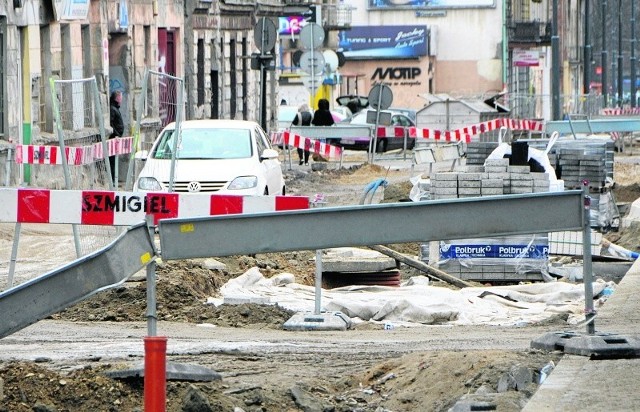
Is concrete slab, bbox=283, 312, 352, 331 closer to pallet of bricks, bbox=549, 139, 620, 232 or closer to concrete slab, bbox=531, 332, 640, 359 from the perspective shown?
concrete slab, bbox=531, 332, 640, 359

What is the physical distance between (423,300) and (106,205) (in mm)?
2665

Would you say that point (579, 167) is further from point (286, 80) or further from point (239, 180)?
point (286, 80)

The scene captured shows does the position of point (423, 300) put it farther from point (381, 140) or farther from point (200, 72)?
point (381, 140)

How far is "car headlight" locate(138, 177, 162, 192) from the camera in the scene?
19.5 meters

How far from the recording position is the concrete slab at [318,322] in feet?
40.9

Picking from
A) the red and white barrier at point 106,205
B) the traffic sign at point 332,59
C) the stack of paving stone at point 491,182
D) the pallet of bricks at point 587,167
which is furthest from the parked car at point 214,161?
the traffic sign at point 332,59

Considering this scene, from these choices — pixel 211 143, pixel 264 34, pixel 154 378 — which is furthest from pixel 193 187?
pixel 154 378

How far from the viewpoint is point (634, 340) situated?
31.9ft

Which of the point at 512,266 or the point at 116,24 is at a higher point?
the point at 116,24

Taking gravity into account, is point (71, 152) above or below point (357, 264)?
above

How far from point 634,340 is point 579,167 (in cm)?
1390

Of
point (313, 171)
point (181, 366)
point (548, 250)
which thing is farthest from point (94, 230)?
point (313, 171)

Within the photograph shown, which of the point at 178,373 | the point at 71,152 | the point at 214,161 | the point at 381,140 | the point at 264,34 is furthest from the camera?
the point at 381,140

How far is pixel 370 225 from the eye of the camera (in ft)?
28.9
